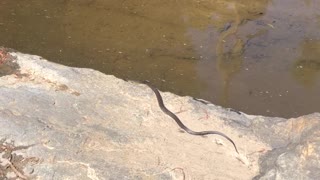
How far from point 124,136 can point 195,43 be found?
340cm

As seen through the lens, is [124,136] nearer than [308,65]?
Yes

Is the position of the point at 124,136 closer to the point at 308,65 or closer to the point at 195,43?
the point at 195,43

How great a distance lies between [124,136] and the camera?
15.3 ft

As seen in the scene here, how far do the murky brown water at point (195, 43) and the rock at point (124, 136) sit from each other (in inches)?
56.7

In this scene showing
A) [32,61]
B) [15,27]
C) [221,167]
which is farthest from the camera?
[15,27]

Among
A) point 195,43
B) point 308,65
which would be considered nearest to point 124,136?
point 195,43

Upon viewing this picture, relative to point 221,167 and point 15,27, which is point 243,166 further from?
point 15,27

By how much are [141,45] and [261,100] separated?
2110mm

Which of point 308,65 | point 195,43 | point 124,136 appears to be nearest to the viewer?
point 124,136

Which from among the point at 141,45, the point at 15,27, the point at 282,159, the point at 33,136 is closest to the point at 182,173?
the point at 282,159

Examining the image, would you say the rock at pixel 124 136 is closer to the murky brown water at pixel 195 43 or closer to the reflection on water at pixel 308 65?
the murky brown water at pixel 195 43

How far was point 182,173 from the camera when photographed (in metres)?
4.28

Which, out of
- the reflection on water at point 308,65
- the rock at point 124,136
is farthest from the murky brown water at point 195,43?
the rock at point 124,136

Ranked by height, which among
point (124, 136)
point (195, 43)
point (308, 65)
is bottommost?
point (195, 43)
